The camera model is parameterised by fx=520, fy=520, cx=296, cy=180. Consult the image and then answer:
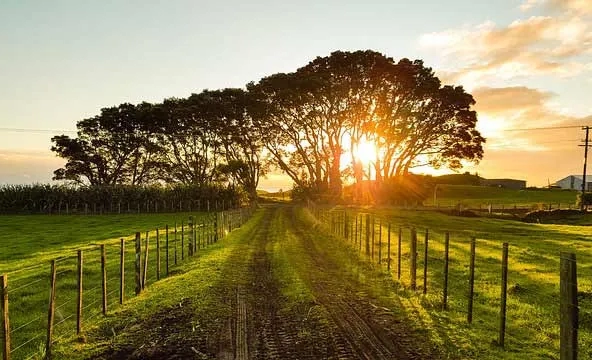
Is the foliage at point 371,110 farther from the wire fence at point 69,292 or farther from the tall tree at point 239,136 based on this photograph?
the wire fence at point 69,292

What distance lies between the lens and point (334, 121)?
7169 cm

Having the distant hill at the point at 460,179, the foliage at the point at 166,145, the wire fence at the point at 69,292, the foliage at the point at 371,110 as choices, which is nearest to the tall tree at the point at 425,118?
the foliage at the point at 371,110

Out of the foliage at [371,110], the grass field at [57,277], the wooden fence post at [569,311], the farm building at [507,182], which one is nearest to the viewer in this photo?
the wooden fence post at [569,311]

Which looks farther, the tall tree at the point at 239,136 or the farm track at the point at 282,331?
the tall tree at the point at 239,136

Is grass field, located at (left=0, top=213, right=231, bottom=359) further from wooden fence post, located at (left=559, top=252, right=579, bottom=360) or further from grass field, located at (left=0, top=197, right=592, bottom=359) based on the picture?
wooden fence post, located at (left=559, top=252, right=579, bottom=360)

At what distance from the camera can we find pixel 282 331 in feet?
37.2

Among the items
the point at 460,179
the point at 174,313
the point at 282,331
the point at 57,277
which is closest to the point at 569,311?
the point at 282,331

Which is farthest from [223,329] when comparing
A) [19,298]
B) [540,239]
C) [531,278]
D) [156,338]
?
[540,239]

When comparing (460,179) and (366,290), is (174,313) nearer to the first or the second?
(366,290)

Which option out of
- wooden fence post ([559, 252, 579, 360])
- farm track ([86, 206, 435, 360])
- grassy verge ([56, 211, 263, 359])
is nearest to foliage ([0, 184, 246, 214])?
grassy verge ([56, 211, 263, 359])

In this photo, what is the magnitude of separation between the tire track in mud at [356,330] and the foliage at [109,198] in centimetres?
6035

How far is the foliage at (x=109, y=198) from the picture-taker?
72062 millimetres

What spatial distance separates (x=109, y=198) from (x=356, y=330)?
68.4 metres

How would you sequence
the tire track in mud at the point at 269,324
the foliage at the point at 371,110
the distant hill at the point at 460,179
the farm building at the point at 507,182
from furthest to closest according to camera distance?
1. the farm building at the point at 507,182
2. the distant hill at the point at 460,179
3. the foliage at the point at 371,110
4. the tire track in mud at the point at 269,324
